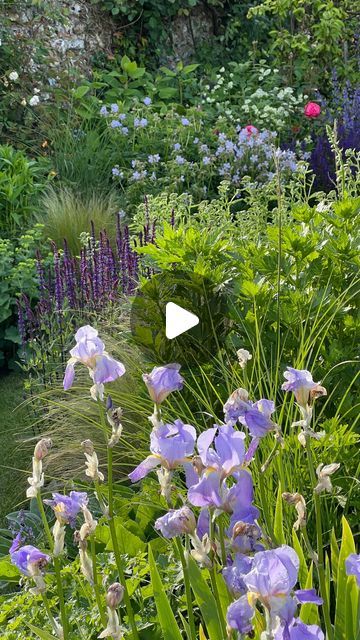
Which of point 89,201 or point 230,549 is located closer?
point 230,549

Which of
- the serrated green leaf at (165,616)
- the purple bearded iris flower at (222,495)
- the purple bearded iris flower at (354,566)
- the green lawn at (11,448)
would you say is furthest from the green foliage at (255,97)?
the purple bearded iris flower at (354,566)

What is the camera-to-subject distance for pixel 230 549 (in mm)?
1263

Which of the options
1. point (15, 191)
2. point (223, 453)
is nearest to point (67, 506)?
point (223, 453)

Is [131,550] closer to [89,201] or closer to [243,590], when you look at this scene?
[243,590]

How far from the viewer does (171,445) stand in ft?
3.97

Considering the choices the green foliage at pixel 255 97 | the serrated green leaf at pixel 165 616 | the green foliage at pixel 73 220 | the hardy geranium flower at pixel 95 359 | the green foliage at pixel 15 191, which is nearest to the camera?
the hardy geranium flower at pixel 95 359

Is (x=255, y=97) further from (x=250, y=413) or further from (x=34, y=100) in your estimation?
(x=250, y=413)

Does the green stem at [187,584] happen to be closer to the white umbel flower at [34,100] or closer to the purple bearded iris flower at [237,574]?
the purple bearded iris flower at [237,574]

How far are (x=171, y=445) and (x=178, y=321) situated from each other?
1.07 ft

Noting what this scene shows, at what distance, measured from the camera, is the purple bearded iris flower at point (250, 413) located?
127 cm

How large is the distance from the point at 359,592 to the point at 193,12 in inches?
326

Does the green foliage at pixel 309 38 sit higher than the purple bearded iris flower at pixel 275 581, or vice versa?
the purple bearded iris flower at pixel 275 581

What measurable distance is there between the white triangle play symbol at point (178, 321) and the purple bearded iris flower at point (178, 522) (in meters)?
0.36

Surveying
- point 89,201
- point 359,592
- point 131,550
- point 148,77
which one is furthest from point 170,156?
point 359,592
